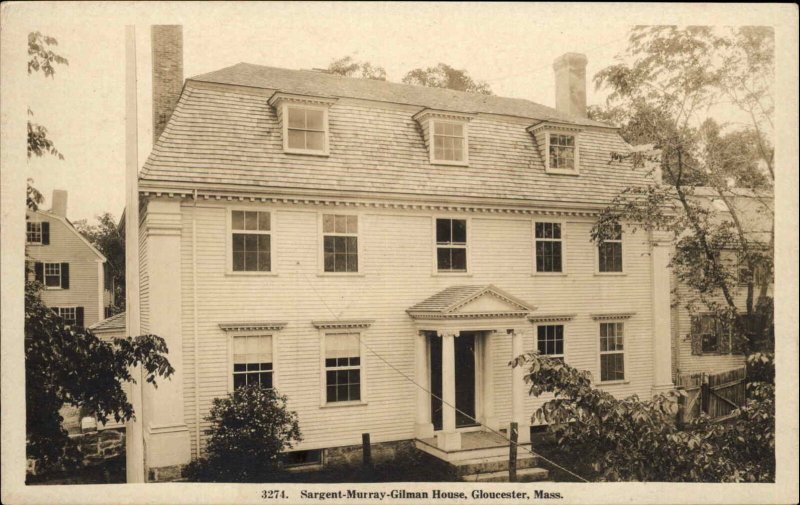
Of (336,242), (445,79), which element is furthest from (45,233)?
(445,79)

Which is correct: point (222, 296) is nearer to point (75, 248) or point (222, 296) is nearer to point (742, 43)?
point (75, 248)

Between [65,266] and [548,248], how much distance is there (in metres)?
6.43

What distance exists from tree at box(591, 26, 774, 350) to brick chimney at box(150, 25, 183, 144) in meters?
5.34

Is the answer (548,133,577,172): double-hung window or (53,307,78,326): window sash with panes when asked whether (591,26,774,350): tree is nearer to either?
(548,133,577,172): double-hung window

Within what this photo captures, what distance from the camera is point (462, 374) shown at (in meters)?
9.75

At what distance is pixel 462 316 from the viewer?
8.93 m

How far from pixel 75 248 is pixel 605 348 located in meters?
7.36

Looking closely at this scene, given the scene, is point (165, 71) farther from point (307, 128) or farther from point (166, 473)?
point (166, 473)

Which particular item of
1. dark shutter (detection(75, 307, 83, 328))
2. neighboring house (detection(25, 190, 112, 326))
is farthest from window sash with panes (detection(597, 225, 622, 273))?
dark shutter (detection(75, 307, 83, 328))

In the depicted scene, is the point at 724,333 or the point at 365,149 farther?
the point at 365,149

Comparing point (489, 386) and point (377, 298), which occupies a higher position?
point (377, 298)

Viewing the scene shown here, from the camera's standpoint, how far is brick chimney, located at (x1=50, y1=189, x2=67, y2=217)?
262 inches

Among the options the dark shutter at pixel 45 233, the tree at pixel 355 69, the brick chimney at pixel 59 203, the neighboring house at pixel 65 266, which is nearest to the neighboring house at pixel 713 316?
the tree at pixel 355 69

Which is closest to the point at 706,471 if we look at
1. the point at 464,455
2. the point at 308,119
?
the point at 464,455
